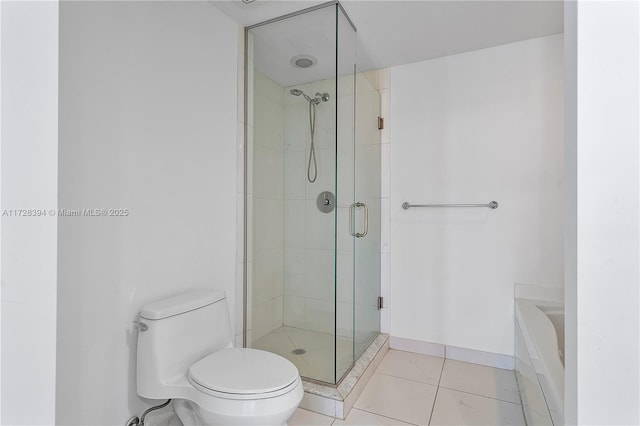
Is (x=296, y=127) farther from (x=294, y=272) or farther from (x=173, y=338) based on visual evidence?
(x=173, y=338)

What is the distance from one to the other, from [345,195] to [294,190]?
1.03 ft

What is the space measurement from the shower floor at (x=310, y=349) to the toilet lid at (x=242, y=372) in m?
0.50

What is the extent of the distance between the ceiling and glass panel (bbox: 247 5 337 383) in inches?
4.8

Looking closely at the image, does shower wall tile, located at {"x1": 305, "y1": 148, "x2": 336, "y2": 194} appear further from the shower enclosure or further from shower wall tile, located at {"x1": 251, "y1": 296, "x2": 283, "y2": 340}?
shower wall tile, located at {"x1": 251, "y1": 296, "x2": 283, "y2": 340}

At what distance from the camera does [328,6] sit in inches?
73.2

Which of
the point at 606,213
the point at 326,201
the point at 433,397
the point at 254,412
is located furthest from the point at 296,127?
the point at 433,397

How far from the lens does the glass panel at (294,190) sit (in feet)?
6.25

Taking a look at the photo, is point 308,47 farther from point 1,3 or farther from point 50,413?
point 50,413

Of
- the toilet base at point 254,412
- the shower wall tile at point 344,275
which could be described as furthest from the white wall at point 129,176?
the shower wall tile at point 344,275

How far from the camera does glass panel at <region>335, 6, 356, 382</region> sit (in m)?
1.92

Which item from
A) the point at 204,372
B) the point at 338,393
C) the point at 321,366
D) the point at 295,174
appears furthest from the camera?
A: the point at 295,174

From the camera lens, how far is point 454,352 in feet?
7.86

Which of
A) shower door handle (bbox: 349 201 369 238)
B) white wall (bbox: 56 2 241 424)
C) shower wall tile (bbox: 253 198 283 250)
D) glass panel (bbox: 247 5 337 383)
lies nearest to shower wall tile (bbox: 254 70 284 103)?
glass panel (bbox: 247 5 337 383)

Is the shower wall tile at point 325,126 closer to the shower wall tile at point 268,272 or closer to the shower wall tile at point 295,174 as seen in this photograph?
the shower wall tile at point 295,174
